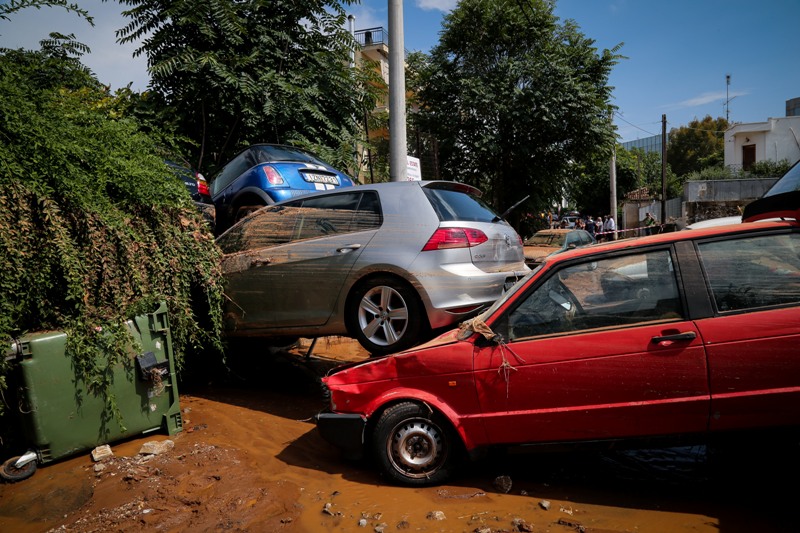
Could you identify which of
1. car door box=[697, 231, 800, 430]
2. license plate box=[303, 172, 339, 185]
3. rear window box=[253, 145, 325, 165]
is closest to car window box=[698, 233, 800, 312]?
car door box=[697, 231, 800, 430]

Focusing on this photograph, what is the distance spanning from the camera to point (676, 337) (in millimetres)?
2943

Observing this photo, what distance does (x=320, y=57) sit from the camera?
37.8 ft

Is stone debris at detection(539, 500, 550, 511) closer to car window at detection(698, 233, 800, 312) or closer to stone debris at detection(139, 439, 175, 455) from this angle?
car window at detection(698, 233, 800, 312)

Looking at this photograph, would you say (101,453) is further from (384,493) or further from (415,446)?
(415,446)

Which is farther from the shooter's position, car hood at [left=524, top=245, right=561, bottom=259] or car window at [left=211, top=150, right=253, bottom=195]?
car hood at [left=524, top=245, right=561, bottom=259]

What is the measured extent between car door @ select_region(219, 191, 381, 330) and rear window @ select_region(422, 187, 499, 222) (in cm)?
59

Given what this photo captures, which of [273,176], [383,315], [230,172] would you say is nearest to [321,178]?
[273,176]

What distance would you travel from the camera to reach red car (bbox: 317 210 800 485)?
9.41 feet

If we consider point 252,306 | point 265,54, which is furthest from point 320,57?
point 252,306

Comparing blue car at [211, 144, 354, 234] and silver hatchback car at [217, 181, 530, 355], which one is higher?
blue car at [211, 144, 354, 234]

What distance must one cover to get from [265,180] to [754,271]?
5849mm

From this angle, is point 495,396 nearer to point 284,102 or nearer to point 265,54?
point 284,102

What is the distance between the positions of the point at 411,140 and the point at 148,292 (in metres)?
11.4

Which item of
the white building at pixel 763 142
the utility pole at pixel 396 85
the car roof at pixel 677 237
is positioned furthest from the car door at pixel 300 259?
the white building at pixel 763 142
